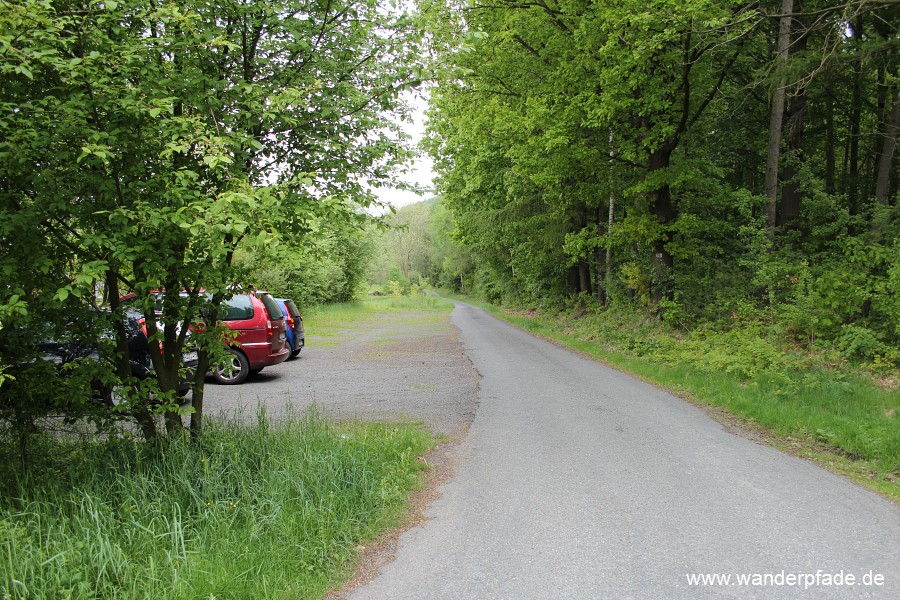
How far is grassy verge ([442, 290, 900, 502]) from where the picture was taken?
5.65 m

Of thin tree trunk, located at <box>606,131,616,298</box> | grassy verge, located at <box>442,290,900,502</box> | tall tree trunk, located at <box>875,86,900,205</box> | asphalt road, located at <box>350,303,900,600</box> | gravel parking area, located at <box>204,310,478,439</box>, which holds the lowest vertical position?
gravel parking area, located at <box>204,310,478,439</box>

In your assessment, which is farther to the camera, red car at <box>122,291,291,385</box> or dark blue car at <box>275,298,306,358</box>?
dark blue car at <box>275,298,306,358</box>

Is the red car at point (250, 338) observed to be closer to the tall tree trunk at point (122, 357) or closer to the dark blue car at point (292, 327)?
the dark blue car at point (292, 327)

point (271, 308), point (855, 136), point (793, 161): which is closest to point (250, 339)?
point (271, 308)

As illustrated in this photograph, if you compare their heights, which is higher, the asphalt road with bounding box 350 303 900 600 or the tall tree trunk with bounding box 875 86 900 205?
the tall tree trunk with bounding box 875 86 900 205

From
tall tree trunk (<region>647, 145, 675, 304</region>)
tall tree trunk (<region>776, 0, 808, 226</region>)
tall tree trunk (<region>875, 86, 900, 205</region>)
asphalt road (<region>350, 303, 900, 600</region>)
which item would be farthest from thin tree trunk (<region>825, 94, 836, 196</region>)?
asphalt road (<region>350, 303, 900, 600</region>)

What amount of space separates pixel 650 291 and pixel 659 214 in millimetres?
2462

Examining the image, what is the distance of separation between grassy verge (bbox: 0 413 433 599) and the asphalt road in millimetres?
533

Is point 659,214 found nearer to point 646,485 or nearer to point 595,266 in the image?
point 595,266

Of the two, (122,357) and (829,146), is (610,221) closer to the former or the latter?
(829,146)

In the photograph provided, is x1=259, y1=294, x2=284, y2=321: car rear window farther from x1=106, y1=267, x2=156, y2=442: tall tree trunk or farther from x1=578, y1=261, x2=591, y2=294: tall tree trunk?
x1=578, y1=261, x2=591, y2=294: tall tree trunk

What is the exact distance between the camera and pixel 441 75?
16.3 ft

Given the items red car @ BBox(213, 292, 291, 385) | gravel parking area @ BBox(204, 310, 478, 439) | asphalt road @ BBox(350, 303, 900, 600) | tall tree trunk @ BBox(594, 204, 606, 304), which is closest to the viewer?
asphalt road @ BBox(350, 303, 900, 600)

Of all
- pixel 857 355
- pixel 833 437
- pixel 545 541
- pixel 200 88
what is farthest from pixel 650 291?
pixel 200 88
